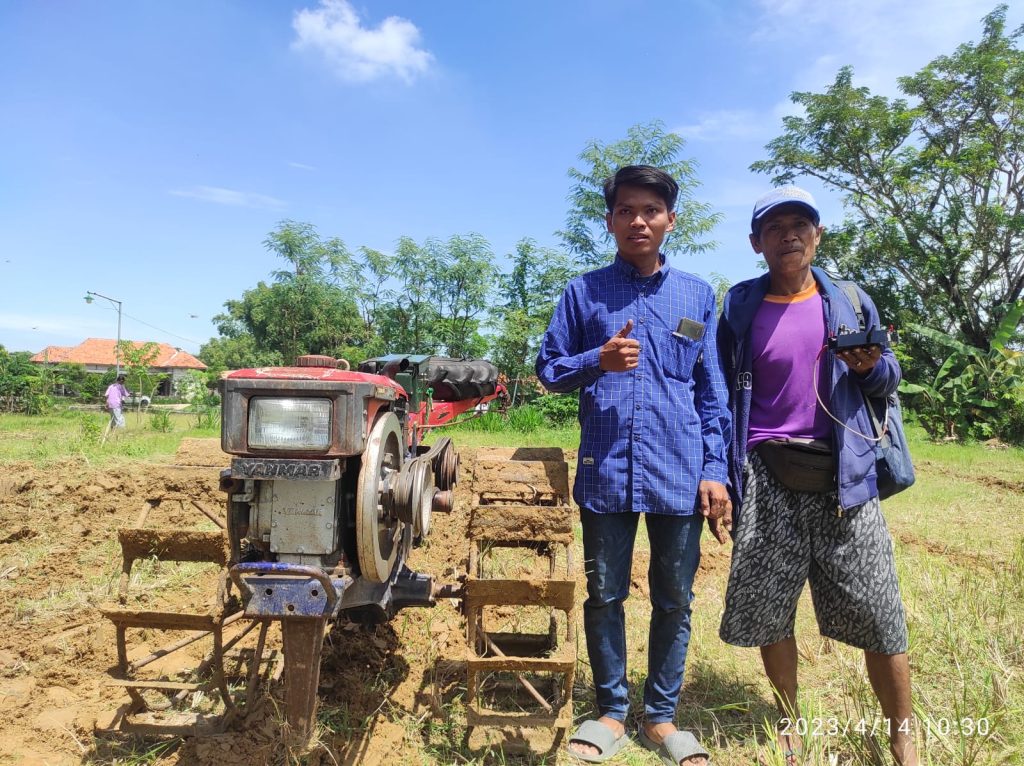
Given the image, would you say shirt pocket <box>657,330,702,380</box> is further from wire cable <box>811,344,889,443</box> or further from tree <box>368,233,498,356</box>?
tree <box>368,233,498,356</box>

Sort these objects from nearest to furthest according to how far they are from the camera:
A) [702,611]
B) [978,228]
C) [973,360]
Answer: [702,611] → [973,360] → [978,228]

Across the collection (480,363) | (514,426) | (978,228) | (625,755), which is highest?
(978,228)

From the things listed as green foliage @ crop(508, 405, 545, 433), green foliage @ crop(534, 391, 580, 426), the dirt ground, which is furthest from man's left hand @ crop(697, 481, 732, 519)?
green foliage @ crop(534, 391, 580, 426)

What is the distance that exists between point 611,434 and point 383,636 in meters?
1.65

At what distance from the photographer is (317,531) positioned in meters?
1.99

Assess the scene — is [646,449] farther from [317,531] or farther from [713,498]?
[317,531]

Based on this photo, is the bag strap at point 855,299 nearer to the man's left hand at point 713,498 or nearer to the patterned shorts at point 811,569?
the patterned shorts at point 811,569

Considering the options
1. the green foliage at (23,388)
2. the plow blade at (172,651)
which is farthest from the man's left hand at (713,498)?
the green foliage at (23,388)

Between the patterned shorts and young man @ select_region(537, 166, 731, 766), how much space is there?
14 centimetres

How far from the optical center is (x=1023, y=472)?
366 inches

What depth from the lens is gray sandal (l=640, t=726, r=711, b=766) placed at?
7.82 feet

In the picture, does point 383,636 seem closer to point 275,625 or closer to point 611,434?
point 275,625

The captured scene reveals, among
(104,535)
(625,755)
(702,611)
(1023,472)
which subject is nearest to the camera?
(625,755)

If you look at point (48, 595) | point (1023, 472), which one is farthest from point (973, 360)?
point (48, 595)
